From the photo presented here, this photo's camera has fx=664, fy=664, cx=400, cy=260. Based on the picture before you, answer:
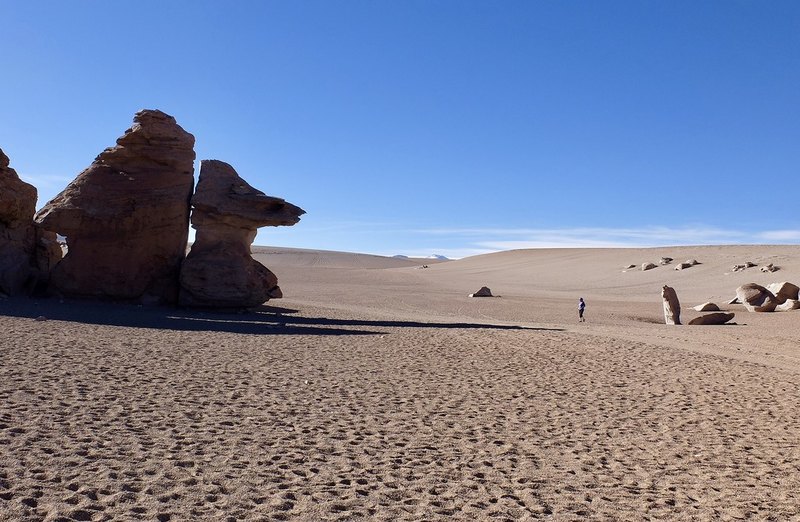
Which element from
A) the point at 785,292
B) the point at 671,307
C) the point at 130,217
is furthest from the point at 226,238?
the point at 785,292

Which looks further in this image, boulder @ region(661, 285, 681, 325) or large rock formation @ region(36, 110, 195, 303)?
boulder @ region(661, 285, 681, 325)

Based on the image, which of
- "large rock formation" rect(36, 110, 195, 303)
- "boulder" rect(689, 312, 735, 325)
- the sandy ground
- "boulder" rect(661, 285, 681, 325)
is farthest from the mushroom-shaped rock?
"large rock formation" rect(36, 110, 195, 303)

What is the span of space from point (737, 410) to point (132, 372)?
962cm

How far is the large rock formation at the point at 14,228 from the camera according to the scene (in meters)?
22.8

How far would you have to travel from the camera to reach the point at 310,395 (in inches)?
396

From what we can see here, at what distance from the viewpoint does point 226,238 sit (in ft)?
76.8

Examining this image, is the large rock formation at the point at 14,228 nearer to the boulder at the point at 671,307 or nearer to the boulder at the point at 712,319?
the boulder at the point at 671,307

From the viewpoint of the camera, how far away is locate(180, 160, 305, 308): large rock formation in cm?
2234

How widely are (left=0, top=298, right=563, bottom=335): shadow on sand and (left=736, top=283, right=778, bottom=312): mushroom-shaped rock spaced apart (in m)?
16.2

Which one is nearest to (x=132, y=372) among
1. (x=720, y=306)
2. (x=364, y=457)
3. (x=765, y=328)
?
(x=364, y=457)

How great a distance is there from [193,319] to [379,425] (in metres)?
12.6

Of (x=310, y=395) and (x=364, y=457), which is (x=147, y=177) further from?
(x=364, y=457)

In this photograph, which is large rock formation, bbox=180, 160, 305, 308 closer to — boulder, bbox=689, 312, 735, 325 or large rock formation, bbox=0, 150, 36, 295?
large rock formation, bbox=0, 150, 36, 295

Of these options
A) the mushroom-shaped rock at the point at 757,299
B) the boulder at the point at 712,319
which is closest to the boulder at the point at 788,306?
the mushroom-shaped rock at the point at 757,299
